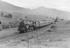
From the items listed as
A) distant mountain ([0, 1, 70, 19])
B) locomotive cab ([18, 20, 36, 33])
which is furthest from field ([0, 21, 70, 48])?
distant mountain ([0, 1, 70, 19])

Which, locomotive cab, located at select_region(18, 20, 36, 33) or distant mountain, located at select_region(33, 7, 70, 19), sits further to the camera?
distant mountain, located at select_region(33, 7, 70, 19)

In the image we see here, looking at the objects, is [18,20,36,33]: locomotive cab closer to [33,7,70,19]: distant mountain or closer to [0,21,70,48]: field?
[0,21,70,48]: field

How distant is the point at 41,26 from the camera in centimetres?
1236

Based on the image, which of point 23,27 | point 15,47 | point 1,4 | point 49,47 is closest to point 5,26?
point 23,27

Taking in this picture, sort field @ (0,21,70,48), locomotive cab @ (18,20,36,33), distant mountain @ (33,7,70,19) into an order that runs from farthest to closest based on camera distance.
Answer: distant mountain @ (33,7,70,19), locomotive cab @ (18,20,36,33), field @ (0,21,70,48)

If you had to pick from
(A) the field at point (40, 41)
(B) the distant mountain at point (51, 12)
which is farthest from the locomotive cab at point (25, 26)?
(B) the distant mountain at point (51, 12)

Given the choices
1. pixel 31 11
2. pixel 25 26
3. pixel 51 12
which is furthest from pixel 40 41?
pixel 31 11

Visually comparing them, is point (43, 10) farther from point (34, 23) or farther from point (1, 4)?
point (34, 23)

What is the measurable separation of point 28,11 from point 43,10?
3.10 meters

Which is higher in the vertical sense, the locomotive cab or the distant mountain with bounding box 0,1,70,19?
the distant mountain with bounding box 0,1,70,19

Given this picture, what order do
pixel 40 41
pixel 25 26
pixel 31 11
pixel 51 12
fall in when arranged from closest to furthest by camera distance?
pixel 40 41 → pixel 25 26 → pixel 51 12 → pixel 31 11

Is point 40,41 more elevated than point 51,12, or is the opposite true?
point 51,12

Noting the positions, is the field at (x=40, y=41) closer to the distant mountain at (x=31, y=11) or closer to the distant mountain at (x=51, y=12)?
the distant mountain at (x=51, y=12)

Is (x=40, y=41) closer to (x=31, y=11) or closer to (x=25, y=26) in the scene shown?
(x=25, y=26)
